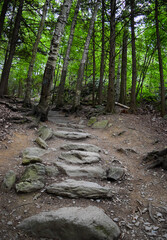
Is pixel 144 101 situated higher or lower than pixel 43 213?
higher

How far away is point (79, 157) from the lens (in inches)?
192

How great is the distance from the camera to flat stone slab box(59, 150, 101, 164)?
185 inches

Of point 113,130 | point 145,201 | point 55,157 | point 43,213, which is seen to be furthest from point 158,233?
point 113,130

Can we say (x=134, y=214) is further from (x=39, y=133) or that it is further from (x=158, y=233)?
(x=39, y=133)

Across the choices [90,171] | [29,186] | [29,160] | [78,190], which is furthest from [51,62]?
[78,190]

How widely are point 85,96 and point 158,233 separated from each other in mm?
16057

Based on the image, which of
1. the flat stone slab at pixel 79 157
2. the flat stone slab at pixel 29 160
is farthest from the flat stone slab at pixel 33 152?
the flat stone slab at pixel 79 157

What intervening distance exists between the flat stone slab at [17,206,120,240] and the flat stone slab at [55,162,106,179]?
4.77 ft

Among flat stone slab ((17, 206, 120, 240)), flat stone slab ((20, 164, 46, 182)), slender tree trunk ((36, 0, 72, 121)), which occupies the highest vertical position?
slender tree trunk ((36, 0, 72, 121))

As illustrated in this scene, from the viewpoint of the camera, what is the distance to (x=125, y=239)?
2410 millimetres

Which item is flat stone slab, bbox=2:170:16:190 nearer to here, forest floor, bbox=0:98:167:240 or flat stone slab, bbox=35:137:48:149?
forest floor, bbox=0:98:167:240

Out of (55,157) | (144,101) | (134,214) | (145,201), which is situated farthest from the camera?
(144,101)

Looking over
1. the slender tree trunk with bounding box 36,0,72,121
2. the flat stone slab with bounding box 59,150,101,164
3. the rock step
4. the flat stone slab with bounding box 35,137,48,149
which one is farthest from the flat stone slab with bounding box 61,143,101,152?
the slender tree trunk with bounding box 36,0,72,121

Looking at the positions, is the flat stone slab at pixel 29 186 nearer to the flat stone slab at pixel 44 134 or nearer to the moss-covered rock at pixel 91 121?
the flat stone slab at pixel 44 134
